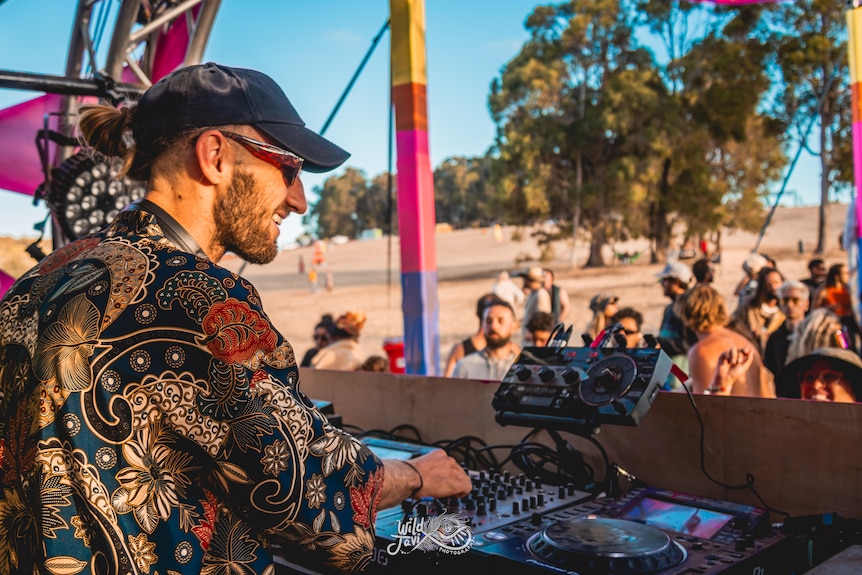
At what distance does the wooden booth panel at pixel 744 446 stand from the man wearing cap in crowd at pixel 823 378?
704mm

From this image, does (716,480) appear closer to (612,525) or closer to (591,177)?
(612,525)

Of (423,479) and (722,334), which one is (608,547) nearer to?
(423,479)

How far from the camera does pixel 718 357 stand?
3705mm

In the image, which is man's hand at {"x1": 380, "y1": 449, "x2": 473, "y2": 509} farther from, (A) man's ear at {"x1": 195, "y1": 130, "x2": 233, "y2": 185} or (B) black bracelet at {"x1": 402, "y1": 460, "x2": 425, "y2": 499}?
(A) man's ear at {"x1": 195, "y1": 130, "x2": 233, "y2": 185}

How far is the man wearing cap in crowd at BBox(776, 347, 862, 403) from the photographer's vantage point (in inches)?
85.7

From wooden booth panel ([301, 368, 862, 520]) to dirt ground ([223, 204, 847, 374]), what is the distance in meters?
13.6

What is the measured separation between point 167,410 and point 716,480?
1180 millimetres

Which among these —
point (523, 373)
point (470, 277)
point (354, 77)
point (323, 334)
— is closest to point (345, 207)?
point (470, 277)

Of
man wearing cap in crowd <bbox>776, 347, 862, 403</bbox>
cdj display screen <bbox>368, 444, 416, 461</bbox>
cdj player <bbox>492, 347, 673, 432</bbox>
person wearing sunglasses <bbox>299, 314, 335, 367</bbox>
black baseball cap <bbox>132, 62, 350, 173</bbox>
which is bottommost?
person wearing sunglasses <bbox>299, 314, 335, 367</bbox>

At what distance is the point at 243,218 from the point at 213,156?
0.11 meters

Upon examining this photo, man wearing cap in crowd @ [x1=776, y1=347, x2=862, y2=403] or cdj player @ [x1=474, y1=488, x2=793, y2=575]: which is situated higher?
man wearing cap in crowd @ [x1=776, y1=347, x2=862, y2=403]

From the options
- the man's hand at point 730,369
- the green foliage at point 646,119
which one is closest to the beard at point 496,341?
the man's hand at point 730,369

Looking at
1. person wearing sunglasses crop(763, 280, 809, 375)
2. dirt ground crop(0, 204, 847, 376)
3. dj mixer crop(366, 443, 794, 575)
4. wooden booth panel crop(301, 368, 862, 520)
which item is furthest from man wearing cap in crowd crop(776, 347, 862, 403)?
dirt ground crop(0, 204, 847, 376)

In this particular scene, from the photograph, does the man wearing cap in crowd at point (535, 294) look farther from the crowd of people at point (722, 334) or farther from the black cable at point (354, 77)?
the black cable at point (354, 77)
